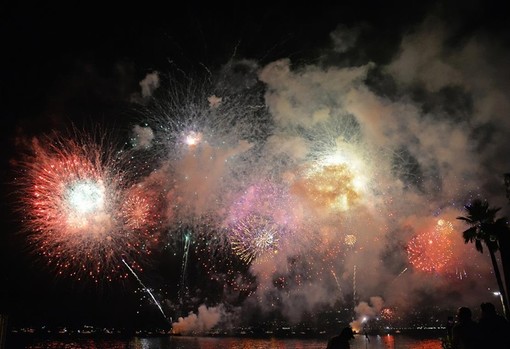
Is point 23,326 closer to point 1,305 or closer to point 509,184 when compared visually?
point 1,305

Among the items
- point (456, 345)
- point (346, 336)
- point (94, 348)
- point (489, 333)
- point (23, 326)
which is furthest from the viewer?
point (23, 326)

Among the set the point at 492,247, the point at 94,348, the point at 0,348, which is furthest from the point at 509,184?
the point at 94,348

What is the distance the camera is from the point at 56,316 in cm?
19300

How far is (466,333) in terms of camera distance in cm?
609

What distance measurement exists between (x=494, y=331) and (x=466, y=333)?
0.40 m

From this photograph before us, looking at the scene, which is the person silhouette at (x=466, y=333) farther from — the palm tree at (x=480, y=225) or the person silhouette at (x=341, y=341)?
the palm tree at (x=480, y=225)

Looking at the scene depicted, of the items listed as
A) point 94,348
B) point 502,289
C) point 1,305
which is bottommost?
point 94,348

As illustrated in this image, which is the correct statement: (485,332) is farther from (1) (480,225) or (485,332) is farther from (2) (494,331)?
(1) (480,225)

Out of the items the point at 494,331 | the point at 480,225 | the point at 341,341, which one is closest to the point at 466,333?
the point at 494,331

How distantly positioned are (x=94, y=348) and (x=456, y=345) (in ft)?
367

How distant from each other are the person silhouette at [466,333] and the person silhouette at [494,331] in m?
0.08

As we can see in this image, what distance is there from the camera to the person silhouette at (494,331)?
575cm

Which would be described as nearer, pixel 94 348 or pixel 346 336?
pixel 346 336

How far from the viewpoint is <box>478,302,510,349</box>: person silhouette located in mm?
5754
